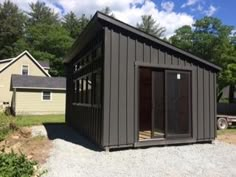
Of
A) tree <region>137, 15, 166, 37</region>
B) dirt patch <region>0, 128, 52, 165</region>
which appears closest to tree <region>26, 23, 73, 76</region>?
tree <region>137, 15, 166, 37</region>

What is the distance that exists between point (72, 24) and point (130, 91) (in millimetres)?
44054

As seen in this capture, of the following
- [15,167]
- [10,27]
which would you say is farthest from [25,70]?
[15,167]

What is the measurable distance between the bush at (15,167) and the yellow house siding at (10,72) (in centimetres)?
2307

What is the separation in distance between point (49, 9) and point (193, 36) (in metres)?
33.1

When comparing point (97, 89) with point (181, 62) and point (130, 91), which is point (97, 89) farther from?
point (181, 62)

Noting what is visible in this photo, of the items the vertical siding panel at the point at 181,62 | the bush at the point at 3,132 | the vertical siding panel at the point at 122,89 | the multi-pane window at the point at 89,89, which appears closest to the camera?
the vertical siding panel at the point at 122,89

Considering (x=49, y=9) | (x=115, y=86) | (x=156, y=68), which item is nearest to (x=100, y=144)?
(x=115, y=86)

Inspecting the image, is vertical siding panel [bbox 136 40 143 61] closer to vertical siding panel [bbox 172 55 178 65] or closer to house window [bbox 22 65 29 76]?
vertical siding panel [bbox 172 55 178 65]

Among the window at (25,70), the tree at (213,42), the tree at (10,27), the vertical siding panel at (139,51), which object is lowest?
the vertical siding panel at (139,51)

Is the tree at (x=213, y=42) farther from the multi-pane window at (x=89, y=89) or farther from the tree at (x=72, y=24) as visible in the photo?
the tree at (x=72, y=24)

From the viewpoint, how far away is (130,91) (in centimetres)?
880

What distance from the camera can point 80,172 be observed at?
21.3 feet

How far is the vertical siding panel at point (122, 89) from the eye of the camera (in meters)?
8.58

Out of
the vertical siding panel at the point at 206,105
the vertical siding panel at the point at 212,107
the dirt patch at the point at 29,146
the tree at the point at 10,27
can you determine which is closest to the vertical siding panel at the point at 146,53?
the vertical siding panel at the point at 206,105
